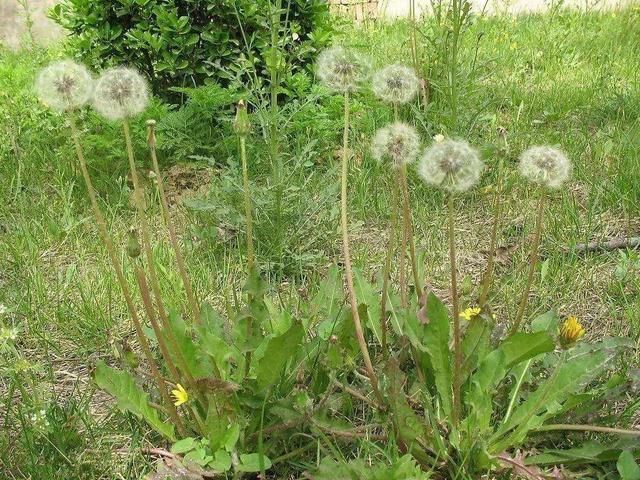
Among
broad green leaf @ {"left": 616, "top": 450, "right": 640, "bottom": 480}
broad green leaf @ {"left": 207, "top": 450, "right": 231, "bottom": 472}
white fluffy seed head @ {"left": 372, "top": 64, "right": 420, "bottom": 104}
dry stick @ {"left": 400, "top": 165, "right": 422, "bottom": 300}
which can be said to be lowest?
broad green leaf @ {"left": 616, "top": 450, "right": 640, "bottom": 480}

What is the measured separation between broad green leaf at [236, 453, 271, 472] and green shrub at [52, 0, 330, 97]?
7.26ft

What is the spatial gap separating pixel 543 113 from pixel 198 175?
1.97 m

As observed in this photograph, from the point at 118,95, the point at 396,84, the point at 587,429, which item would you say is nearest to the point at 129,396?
the point at 118,95

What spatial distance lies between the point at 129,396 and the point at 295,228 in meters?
1.30

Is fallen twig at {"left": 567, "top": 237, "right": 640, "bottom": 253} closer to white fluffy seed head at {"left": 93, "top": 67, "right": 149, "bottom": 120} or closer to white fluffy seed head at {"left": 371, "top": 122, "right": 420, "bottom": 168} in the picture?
white fluffy seed head at {"left": 371, "top": 122, "right": 420, "bottom": 168}

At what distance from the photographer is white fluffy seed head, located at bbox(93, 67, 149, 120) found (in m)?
1.36

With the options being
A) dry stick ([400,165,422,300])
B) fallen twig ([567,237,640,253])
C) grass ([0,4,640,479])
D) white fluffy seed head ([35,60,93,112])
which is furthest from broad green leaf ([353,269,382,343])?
fallen twig ([567,237,640,253])

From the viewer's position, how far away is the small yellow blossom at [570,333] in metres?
1.58

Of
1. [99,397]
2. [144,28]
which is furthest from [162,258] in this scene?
[144,28]

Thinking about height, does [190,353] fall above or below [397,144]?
below

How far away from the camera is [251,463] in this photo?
154 centimetres

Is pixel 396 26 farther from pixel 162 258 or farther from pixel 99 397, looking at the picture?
pixel 99 397

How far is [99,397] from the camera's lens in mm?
1979

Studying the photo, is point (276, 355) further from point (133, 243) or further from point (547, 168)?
point (547, 168)
